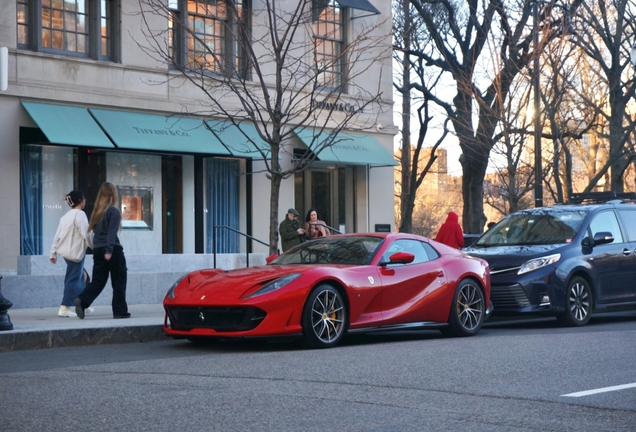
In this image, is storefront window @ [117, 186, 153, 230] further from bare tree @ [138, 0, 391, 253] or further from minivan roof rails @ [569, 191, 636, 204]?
minivan roof rails @ [569, 191, 636, 204]

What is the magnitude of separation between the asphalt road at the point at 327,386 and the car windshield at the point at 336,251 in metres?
0.98

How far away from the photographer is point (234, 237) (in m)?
22.2

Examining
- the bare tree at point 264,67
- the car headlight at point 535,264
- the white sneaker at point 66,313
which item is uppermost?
the bare tree at point 264,67

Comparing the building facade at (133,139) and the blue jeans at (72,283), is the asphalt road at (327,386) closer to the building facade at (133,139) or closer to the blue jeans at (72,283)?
the blue jeans at (72,283)

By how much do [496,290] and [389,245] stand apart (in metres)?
2.62

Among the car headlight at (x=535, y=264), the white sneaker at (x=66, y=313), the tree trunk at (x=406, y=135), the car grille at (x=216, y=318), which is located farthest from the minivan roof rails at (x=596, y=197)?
the tree trunk at (x=406, y=135)

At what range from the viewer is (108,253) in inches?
500

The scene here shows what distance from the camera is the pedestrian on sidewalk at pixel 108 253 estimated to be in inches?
502

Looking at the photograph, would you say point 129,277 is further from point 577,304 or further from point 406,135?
point 406,135

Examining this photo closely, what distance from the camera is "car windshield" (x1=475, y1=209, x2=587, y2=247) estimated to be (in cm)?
1413

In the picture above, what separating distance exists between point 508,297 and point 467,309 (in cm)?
156

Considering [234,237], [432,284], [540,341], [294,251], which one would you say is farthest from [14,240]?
[540,341]

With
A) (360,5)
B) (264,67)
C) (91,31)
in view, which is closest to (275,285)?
(91,31)

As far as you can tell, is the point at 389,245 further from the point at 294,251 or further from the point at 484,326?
the point at 484,326
